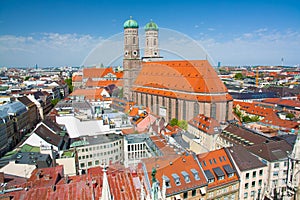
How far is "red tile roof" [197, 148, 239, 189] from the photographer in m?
11.9

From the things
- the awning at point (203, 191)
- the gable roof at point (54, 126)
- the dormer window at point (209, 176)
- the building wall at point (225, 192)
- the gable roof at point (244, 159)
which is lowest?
the building wall at point (225, 192)

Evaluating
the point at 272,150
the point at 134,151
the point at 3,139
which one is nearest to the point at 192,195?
the point at 134,151

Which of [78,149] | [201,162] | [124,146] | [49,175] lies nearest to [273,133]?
[201,162]

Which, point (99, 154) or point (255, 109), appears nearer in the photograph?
point (99, 154)

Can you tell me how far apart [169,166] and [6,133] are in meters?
17.1

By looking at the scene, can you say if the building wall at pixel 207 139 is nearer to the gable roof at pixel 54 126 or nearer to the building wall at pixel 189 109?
the building wall at pixel 189 109

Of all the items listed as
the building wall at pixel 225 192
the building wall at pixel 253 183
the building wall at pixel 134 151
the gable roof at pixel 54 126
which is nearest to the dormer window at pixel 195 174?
the building wall at pixel 225 192

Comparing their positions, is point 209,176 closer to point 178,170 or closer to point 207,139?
point 178,170

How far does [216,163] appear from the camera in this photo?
12500 mm

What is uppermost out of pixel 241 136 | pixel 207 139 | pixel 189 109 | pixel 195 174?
pixel 189 109

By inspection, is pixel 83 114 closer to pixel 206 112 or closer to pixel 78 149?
pixel 78 149

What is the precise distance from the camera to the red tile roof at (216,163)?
11.9 meters

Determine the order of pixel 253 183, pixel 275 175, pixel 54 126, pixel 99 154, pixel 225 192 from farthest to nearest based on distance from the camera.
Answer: pixel 54 126, pixel 99 154, pixel 275 175, pixel 253 183, pixel 225 192

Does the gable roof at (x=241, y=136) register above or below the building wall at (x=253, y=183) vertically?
above
